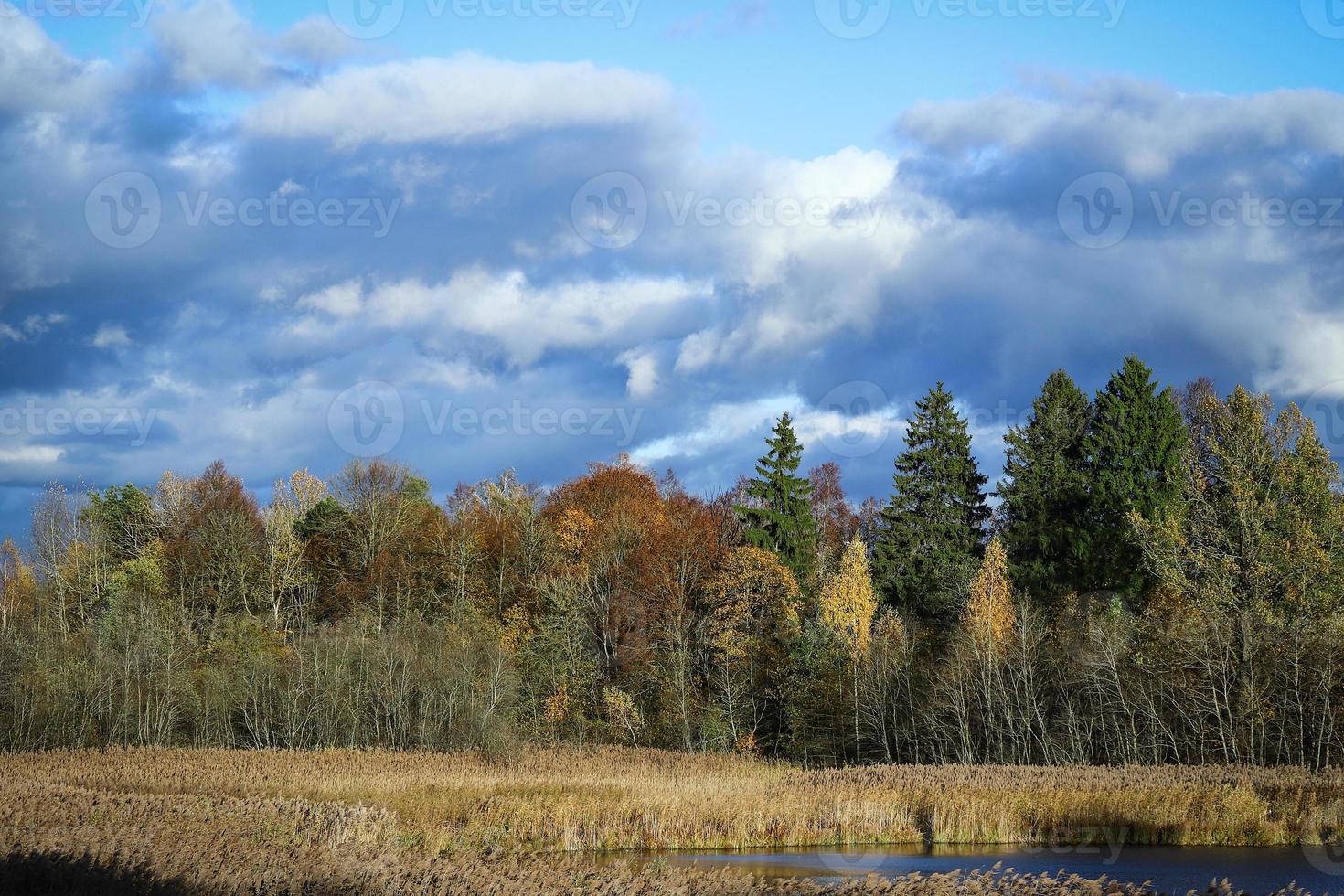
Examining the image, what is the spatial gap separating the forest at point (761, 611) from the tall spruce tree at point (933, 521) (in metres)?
0.19

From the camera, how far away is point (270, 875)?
1551 centimetres

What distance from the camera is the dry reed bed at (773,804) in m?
30.6

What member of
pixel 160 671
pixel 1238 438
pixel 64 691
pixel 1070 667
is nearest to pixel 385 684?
pixel 160 671

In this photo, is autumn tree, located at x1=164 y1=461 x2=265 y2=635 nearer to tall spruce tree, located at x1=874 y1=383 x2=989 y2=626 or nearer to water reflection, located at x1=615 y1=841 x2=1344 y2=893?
tall spruce tree, located at x1=874 y1=383 x2=989 y2=626

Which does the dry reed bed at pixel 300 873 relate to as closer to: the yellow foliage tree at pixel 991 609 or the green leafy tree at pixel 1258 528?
the green leafy tree at pixel 1258 528

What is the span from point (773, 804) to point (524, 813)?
7.59 meters

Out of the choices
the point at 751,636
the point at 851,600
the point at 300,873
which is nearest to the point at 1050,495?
the point at 851,600

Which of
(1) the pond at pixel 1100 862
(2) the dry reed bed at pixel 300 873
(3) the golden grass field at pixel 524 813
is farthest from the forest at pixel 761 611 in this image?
(2) the dry reed bed at pixel 300 873

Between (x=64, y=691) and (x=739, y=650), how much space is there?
3419 cm

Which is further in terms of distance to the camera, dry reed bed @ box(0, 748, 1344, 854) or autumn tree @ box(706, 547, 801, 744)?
autumn tree @ box(706, 547, 801, 744)

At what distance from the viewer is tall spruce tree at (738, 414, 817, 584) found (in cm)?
7044

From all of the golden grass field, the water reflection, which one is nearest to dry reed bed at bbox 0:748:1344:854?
the golden grass field

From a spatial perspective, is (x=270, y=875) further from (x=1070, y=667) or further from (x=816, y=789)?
(x=1070, y=667)

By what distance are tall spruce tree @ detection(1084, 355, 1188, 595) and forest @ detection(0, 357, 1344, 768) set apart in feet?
0.57
